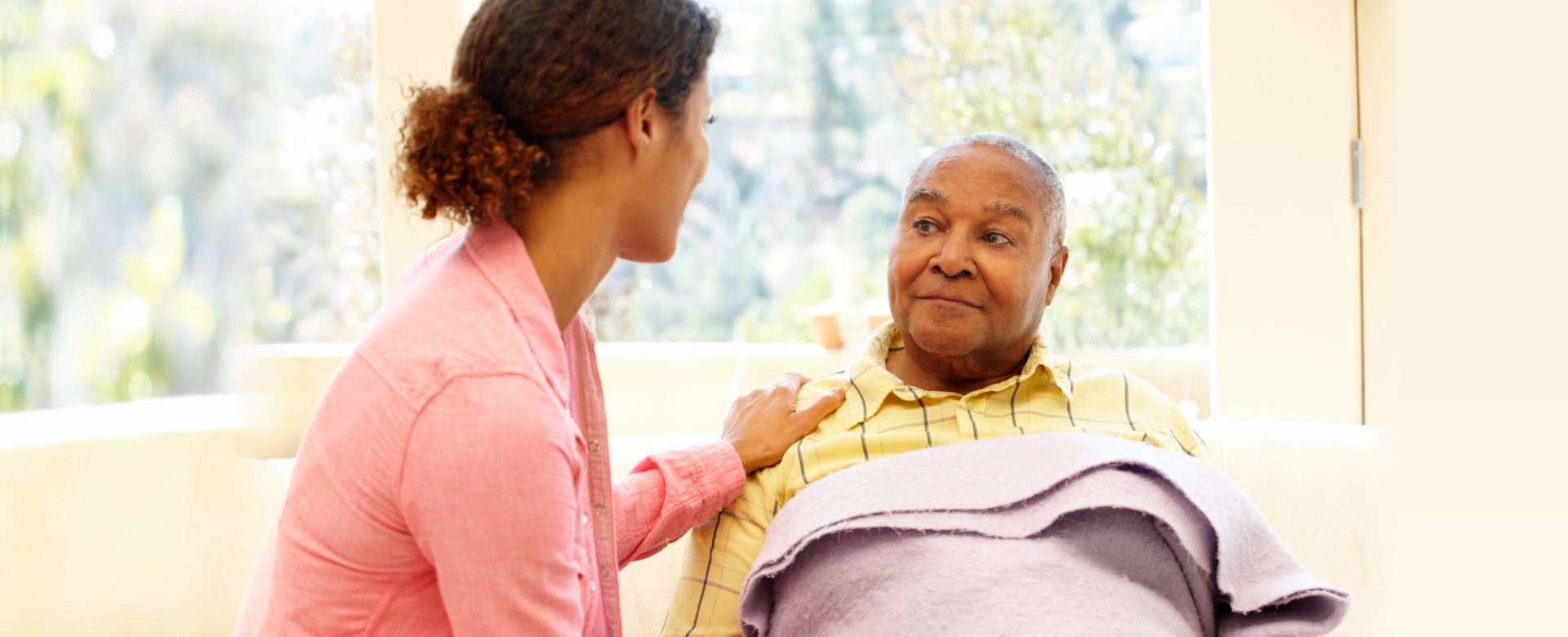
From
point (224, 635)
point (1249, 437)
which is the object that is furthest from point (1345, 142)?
point (224, 635)

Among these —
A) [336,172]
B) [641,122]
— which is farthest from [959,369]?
[336,172]

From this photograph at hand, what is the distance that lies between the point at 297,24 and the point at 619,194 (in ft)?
8.45

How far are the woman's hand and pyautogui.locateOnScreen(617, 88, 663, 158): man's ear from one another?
2.06 ft

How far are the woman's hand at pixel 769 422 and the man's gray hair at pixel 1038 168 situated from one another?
379mm

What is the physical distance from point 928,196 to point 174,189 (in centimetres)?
242

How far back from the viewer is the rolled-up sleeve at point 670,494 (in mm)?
1385

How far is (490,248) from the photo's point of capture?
988 millimetres

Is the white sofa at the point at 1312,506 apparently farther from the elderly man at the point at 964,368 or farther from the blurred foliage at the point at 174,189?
the blurred foliage at the point at 174,189

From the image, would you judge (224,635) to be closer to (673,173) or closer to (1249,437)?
(673,173)

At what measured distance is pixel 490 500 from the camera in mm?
840

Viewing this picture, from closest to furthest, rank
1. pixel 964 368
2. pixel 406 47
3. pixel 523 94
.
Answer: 1. pixel 523 94
2. pixel 964 368
3. pixel 406 47

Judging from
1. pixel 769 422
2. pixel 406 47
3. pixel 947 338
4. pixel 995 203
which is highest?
pixel 406 47

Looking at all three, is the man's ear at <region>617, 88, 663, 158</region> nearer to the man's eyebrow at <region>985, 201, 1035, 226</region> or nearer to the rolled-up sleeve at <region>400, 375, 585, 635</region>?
the rolled-up sleeve at <region>400, 375, 585, 635</region>

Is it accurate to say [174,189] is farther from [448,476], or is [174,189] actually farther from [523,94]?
[448,476]
